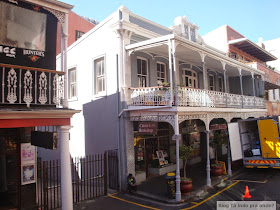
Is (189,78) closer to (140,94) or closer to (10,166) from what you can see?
(140,94)

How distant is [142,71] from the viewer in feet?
41.3

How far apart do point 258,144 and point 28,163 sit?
12232 millimetres

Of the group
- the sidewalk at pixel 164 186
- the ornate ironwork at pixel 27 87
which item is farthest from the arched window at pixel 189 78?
the ornate ironwork at pixel 27 87

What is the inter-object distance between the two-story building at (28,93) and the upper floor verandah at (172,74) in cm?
437

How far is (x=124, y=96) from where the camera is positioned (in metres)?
11.1

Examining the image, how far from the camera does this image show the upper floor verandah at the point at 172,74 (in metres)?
10.1

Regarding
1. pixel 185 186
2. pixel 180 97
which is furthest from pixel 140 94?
pixel 185 186

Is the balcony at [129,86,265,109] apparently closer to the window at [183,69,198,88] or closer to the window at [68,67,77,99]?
the window at [183,69,198,88]

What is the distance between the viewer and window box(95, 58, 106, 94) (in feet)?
41.4

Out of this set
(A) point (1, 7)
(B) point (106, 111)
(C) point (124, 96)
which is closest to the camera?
(A) point (1, 7)

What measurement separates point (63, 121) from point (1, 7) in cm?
353

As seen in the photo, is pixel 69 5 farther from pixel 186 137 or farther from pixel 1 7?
pixel 186 137

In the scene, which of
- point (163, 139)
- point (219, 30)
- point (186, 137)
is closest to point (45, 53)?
point (163, 139)

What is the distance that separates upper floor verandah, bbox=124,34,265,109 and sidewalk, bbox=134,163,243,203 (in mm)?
3831
